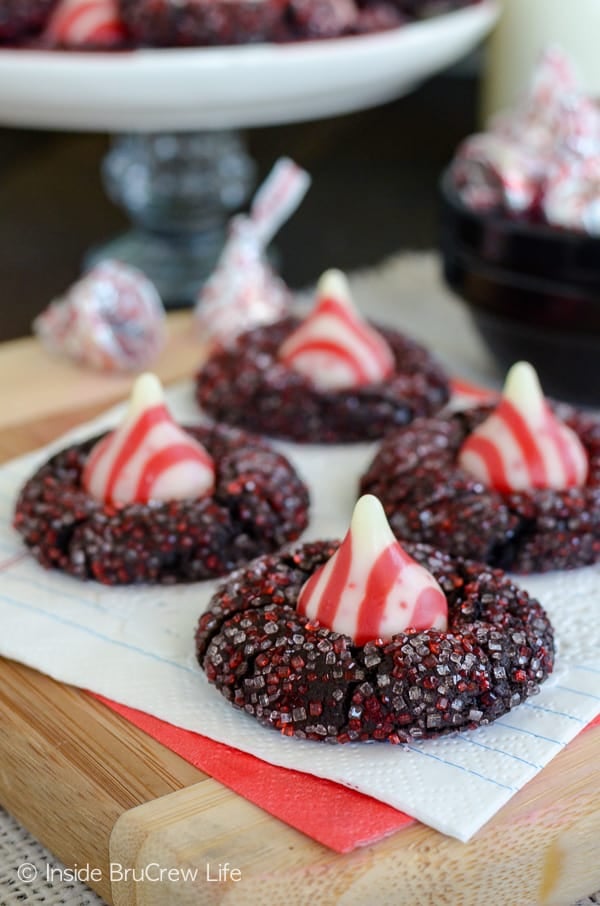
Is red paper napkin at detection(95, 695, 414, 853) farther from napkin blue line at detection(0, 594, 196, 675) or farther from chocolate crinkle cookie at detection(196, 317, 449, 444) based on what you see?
chocolate crinkle cookie at detection(196, 317, 449, 444)

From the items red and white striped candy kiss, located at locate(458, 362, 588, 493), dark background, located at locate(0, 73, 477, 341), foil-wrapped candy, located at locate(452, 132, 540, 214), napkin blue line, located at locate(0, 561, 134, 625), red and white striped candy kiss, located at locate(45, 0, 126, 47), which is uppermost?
red and white striped candy kiss, located at locate(45, 0, 126, 47)

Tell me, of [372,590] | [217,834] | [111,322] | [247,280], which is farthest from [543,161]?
[217,834]

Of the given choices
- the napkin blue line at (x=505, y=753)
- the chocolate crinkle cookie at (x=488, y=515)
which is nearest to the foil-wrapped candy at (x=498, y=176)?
the chocolate crinkle cookie at (x=488, y=515)

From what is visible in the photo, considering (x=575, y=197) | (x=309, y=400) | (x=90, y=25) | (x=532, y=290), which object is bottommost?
(x=309, y=400)

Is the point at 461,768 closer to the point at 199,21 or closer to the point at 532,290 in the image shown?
the point at 532,290

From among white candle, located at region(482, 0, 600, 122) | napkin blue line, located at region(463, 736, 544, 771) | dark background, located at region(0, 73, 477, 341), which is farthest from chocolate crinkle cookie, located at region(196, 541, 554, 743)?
white candle, located at region(482, 0, 600, 122)

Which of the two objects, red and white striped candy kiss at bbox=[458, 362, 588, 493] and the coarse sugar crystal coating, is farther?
the coarse sugar crystal coating
